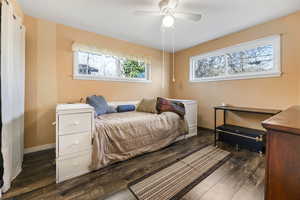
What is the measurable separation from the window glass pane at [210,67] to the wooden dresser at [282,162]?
3021 mm

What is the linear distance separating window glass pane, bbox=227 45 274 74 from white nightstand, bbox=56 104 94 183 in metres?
3.17

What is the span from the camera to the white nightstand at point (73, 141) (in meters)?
1.53

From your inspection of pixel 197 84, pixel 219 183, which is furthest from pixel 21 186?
pixel 197 84

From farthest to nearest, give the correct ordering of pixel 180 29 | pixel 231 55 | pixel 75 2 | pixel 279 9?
pixel 231 55 → pixel 180 29 → pixel 279 9 → pixel 75 2

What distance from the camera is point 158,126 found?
2.40 m

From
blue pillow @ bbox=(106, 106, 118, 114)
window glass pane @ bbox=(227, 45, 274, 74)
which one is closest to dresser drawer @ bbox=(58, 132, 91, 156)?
blue pillow @ bbox=(106, 106, 118, 114)

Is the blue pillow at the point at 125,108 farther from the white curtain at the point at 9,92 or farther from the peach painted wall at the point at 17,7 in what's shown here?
the peach painted wall at the point at 17,7

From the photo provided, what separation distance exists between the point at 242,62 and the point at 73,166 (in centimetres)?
366

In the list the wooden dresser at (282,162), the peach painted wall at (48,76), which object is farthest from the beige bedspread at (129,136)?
the wooden dresser at (282,162)

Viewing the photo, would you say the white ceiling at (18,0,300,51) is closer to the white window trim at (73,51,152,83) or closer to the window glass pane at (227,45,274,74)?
the window glass pane at (227,45,274,74)

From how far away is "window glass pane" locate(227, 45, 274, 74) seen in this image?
99.1 inches

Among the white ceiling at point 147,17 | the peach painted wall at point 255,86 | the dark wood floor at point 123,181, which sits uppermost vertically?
the white ceiling at point 147,17

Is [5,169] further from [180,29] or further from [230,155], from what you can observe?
[180,29]

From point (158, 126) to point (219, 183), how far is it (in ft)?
3.96
